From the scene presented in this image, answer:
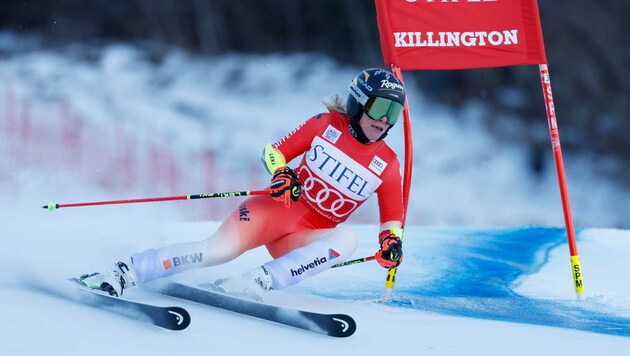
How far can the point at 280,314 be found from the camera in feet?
9.50

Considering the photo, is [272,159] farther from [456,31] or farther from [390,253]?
[456,31]

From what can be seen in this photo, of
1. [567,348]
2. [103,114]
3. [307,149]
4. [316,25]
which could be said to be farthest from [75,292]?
[316,25]

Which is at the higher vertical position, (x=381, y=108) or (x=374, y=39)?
(x=374, y=39)

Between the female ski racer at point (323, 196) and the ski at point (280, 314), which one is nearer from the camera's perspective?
the ski at point (280, 314)

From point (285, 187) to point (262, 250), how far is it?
1.49 meters

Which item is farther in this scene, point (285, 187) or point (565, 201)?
point (565, 201)

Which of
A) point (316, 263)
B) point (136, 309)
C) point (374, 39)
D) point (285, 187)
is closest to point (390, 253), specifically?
point (316, 263)

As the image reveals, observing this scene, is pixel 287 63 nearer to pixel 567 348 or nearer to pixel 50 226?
pixel 50 226

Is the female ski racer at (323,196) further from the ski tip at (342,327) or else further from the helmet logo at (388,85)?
the ski tip at (342,327)

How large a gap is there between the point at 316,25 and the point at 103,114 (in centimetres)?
257

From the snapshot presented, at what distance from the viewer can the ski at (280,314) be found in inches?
110

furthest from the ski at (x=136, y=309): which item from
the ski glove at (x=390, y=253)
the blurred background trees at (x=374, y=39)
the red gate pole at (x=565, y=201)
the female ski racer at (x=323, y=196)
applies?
the blurred background trees at (x=374, y=39)

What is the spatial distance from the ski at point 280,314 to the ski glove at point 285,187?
0.41 meters

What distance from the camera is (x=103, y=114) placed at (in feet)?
25.7
